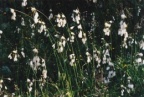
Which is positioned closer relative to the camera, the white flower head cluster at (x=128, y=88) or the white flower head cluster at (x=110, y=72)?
the white flower head cluster at (x=128, y=88)

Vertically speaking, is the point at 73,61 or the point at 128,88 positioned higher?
the point at 73,61

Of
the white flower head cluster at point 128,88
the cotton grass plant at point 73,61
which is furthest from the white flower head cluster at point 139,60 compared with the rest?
the white flower head cluster at point 128,88

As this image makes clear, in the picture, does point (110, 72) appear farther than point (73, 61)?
Yes

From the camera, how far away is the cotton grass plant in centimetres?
510

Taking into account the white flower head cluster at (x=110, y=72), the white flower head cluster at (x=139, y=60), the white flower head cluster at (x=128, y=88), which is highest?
the white flower head cluster at (x=139, y=60)

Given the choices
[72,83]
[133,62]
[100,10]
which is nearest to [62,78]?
[72,83]

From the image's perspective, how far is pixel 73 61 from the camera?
16.5 ft

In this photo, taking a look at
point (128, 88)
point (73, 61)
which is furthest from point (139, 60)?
point (73, 61)

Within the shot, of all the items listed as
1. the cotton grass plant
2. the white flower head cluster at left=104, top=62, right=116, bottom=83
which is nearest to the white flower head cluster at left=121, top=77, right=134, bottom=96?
the cotton grass plant

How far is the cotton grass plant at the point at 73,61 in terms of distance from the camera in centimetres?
510

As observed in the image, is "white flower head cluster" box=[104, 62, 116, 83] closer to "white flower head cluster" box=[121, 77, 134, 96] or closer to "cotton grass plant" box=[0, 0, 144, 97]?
"cotton grass plant" box=[0, 0, 144, 97]

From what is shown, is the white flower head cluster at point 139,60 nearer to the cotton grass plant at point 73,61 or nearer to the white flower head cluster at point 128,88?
the cotton grass plant at point 73,61

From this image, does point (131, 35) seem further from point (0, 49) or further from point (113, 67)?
point (0, 49)

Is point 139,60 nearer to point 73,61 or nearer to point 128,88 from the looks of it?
point 128,88
